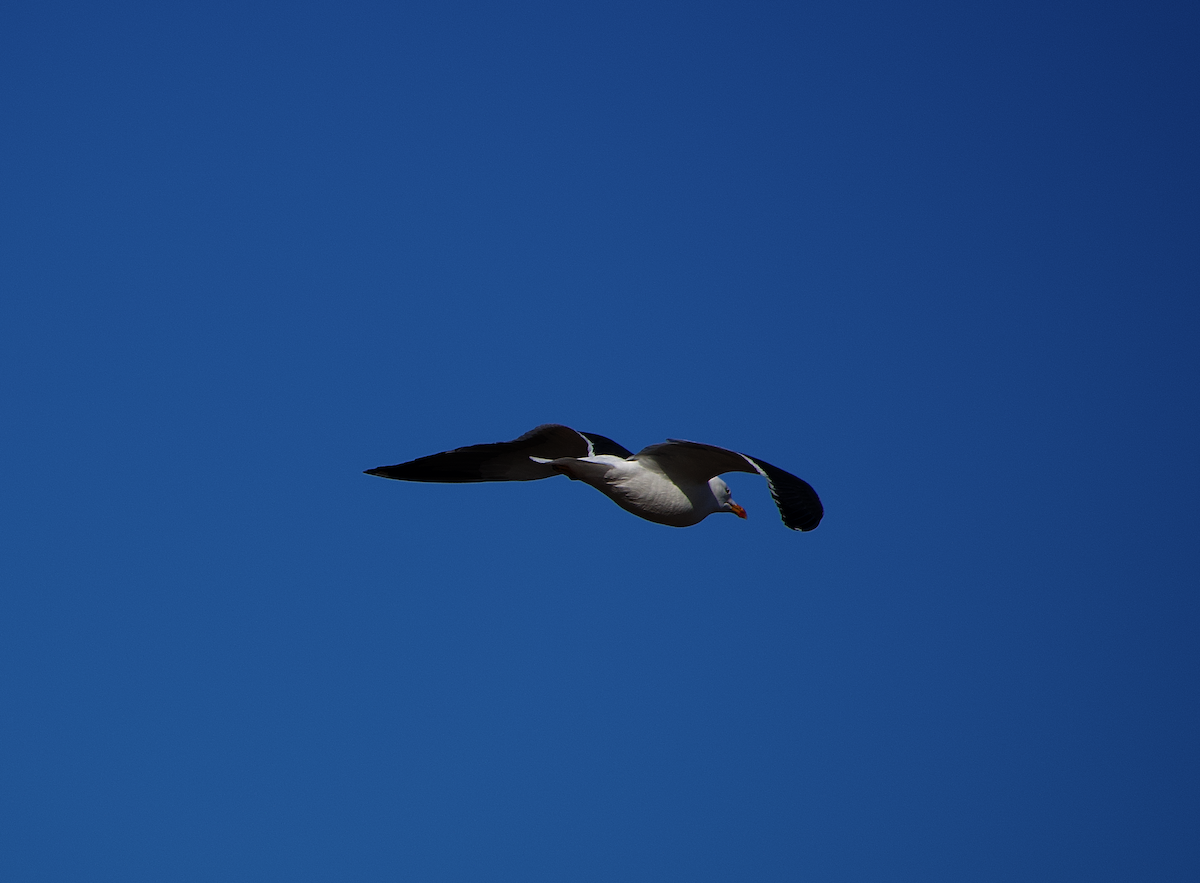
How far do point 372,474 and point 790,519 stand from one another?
4593mm

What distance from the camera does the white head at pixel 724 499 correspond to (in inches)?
436

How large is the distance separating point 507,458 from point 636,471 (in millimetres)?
1791

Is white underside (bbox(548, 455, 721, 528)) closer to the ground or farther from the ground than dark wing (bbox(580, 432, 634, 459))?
closer to the ground

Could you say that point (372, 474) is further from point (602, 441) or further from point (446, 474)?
point (602, 441)

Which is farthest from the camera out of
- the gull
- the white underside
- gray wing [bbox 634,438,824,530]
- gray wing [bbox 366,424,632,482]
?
gray wing [bbox 366,424,632,482]

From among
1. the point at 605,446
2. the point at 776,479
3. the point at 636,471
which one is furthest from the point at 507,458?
the point at 776,479

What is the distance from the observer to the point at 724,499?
11219 mm

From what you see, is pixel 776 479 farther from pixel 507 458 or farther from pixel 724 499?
pixel 507 458

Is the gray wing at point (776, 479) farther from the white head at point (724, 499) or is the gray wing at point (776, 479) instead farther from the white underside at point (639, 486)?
the white head at point (724, 499)

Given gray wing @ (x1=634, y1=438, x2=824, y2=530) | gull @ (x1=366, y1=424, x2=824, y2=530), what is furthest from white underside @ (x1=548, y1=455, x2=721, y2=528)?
gray wing @ (x1=634, y1=438, x2=824, y2=530)

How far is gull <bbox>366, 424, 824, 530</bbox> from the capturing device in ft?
30.1

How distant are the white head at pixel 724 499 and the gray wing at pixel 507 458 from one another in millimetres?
907

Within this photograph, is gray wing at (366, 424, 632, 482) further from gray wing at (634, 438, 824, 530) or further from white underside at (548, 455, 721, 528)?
gray wing at (634, 438, 824, 530)

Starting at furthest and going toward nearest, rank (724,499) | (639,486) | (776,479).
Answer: (724,499) → (639,486) → (776,479)
